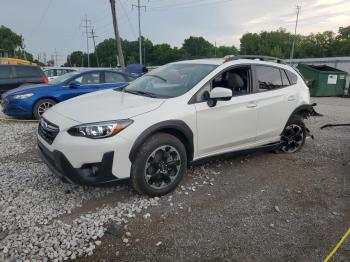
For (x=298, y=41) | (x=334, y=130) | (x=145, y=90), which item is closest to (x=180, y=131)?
(x=145, y=90)

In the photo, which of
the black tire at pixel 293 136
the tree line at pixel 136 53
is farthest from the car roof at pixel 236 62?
the tree line at pixel 136 53

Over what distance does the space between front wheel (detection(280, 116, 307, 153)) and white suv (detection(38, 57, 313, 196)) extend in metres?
0.05

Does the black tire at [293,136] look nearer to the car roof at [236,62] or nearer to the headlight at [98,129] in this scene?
the car roof at [236,62]

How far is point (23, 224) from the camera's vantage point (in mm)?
3006

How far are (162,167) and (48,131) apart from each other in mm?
1403

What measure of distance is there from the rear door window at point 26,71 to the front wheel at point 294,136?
32.3 ft

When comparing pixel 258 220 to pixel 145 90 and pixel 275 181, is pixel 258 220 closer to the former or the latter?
pixel 275 181

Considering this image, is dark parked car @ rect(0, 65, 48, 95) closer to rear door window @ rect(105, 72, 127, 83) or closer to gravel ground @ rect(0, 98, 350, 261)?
rear door window @ rect(105, 72, 127, 83)

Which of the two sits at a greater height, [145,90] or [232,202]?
[145,90]

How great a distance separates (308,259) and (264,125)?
7.52ft

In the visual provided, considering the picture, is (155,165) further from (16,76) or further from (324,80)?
(324,80)

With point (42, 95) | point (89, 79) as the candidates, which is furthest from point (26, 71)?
point (89, 79)

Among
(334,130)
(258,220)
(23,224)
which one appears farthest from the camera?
(334,130)

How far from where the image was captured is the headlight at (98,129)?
3057mm
